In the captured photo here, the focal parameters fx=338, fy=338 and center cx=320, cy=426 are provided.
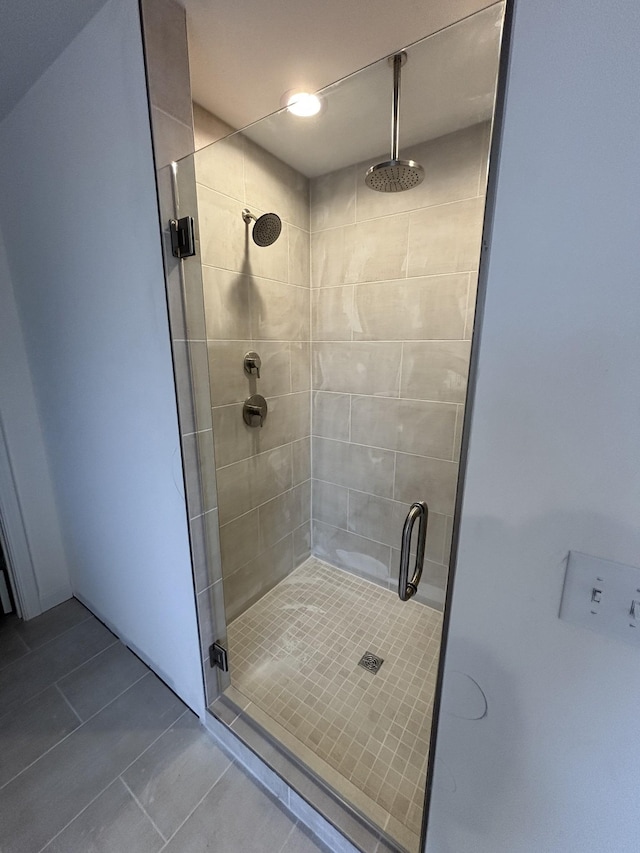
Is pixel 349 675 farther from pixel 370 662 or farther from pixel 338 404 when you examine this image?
pixel 338 404

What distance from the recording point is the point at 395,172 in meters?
1.33

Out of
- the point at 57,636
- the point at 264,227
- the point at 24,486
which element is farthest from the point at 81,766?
the point at 264,227

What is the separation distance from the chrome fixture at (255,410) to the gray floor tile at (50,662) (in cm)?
129

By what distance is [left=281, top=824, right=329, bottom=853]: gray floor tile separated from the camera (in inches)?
38.6

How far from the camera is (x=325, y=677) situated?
1466mm

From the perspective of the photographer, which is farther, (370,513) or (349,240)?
(370,513)

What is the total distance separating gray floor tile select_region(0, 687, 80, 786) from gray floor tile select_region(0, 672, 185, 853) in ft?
0.13

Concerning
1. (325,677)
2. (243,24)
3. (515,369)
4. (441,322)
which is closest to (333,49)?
(243,24)

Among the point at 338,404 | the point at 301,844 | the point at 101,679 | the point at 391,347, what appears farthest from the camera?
the point at 338,404

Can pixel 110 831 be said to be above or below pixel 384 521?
below

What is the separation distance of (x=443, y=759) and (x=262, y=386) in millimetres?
1452

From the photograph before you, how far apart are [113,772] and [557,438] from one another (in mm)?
1707

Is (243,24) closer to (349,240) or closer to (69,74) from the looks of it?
(69,74)

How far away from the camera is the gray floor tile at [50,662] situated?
141 centimetres
